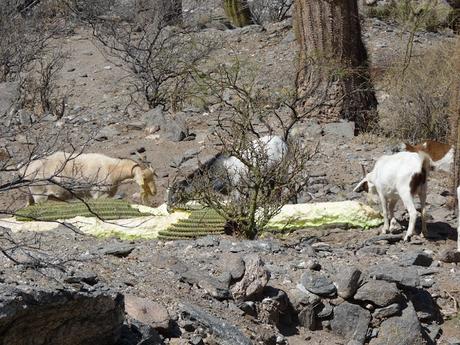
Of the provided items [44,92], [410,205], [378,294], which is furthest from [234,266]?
[44,92]

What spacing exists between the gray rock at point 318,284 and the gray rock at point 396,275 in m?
0.41

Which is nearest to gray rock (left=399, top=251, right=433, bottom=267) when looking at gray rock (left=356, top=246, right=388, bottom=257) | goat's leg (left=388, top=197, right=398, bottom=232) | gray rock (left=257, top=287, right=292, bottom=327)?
gray rock (left=356, top=246, right=388, bottom=257)

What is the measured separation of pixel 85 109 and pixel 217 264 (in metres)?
9.90

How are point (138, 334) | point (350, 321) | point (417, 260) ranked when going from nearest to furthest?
point (138, 334), point (350, 321), point (417, 260)

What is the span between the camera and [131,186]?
14.4m

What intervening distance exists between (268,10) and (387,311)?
17780mm

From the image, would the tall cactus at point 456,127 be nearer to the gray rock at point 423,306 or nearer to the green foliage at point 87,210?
the gray rock at point 423,306

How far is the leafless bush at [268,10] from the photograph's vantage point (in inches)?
995

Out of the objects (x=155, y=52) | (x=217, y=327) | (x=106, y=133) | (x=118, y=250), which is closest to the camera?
(x=217, y=327)

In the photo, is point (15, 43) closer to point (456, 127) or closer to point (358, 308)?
point (456, 127)

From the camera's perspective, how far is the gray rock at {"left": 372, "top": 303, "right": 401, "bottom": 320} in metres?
8.69

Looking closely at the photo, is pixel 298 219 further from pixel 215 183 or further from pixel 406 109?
Result: pixel 406 109

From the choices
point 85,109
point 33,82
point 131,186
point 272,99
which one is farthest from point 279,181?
point 33,82

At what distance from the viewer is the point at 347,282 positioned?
8.68 m
